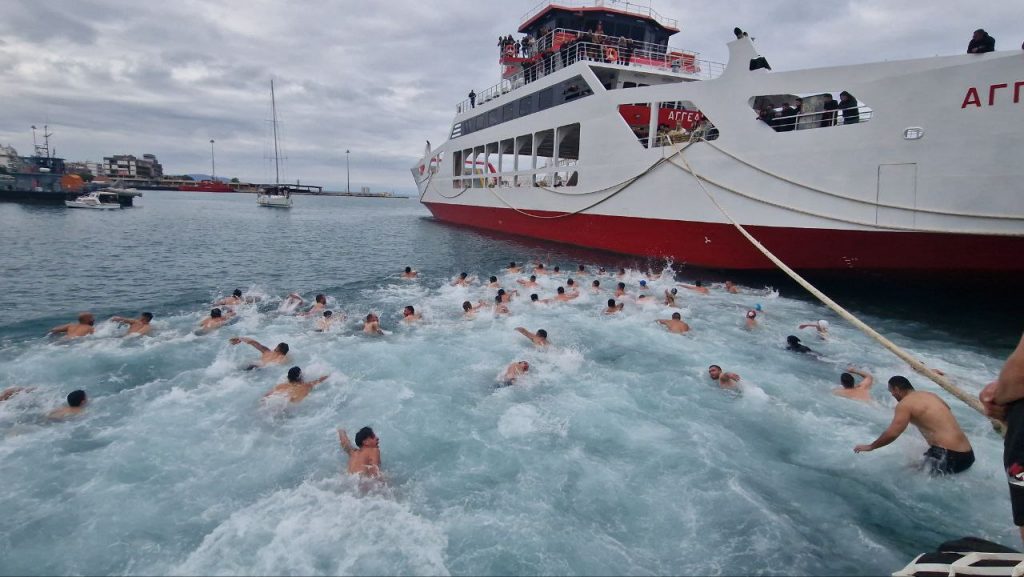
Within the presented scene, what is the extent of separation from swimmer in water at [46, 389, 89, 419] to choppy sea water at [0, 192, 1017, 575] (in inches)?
8.4

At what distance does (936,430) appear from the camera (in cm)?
550

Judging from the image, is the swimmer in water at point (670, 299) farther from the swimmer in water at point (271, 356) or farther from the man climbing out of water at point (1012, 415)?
the man climbing out of water at point (1012, 415)

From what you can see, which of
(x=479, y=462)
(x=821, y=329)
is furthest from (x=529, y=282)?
(x=479, y=462)

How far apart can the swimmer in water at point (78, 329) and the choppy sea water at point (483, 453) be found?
0.33 metres

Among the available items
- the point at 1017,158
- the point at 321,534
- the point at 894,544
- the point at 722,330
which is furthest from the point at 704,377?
the point at 1017,158

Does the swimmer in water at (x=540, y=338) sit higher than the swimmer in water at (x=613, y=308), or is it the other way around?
the swimmer in water at (x=613, y=308)

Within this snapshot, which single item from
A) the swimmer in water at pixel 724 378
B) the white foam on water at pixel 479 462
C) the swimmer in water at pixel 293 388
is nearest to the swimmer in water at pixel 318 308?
the white foam on water at pixel 479 462

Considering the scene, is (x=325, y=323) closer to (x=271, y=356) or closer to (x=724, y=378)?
(x=271, y=356)

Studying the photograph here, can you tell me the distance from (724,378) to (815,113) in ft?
25.1

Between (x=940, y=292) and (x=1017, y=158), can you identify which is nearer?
(x=1017, y=158)

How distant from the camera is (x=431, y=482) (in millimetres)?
5773

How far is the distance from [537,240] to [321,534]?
836 inches

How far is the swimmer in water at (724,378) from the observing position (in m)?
8.20

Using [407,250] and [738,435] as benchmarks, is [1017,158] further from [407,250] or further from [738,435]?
[407,250]
